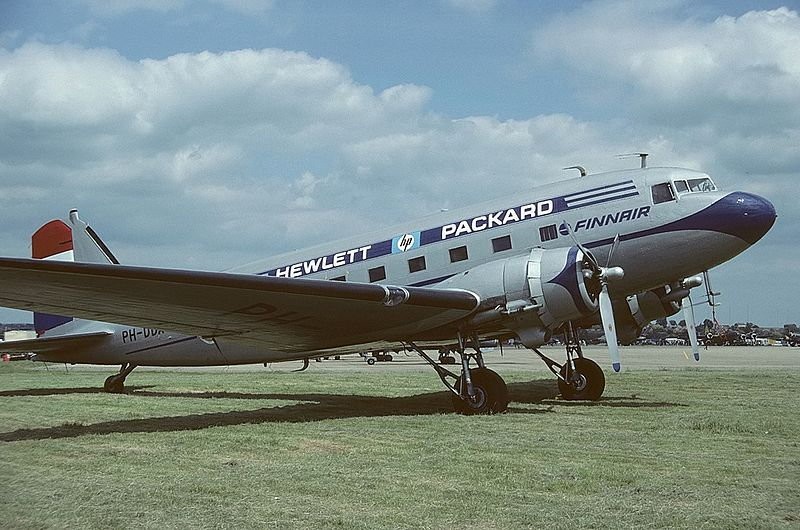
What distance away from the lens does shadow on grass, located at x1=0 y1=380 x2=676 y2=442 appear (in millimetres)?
11070

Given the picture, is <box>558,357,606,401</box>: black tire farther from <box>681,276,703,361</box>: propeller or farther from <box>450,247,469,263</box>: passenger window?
<box>450,247,469,263</box>: passenger window

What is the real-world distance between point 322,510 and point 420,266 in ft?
27.8

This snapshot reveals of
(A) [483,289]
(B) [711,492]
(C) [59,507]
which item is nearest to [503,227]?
(A) [483,289]

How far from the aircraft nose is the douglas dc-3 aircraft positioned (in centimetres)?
2

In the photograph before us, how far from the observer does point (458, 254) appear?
543 inches

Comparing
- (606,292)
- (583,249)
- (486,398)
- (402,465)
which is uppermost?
(583,249)

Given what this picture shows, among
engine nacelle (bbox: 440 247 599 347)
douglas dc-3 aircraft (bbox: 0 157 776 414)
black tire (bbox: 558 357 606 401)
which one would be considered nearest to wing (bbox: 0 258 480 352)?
douglas dc-3 aircraft (bbox: 0 157 776 414)

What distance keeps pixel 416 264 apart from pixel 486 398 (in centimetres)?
295

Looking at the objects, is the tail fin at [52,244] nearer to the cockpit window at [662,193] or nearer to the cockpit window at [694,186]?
the cockpit window at [662,193]

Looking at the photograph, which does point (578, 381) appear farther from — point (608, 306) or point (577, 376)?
point (608, 306)

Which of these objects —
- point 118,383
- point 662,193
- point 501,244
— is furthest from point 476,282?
point 118,383

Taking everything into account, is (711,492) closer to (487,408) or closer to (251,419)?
(487,408)

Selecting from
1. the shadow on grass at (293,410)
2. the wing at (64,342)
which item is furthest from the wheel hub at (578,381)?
the wing at (64,342)

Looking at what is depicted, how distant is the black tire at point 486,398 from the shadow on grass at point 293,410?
495 millimetres
